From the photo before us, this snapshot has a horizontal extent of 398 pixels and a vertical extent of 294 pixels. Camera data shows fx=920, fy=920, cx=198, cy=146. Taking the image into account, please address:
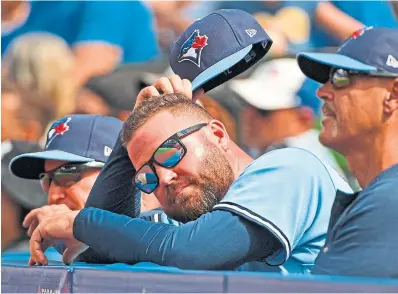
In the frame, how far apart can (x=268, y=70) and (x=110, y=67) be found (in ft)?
3.77

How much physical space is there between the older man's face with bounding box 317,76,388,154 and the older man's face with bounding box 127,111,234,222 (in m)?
0.36

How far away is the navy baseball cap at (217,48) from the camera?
335 cm

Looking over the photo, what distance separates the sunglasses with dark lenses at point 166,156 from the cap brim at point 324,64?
0.48 m

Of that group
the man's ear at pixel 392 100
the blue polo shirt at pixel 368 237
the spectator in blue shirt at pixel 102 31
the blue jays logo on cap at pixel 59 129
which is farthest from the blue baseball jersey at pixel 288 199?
the spectator in blue shirt at pixel 102 31

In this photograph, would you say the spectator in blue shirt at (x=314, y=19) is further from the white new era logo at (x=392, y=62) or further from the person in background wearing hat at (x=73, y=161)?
the white new era logo at (x=392, y=62)

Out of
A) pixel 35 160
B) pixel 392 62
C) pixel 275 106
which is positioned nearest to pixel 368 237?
pixel 392 62

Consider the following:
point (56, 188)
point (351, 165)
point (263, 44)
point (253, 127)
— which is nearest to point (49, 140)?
point (56, 188)

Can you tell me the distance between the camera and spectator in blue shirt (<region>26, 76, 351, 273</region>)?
2521mm

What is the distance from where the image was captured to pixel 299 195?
8.37ft

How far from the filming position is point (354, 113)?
2795mm

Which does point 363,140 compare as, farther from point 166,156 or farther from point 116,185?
point 116,185

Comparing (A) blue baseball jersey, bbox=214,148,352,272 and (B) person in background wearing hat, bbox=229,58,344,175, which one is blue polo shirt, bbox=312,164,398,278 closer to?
(A) blue baseball jersey, bbox=214,148,352,272

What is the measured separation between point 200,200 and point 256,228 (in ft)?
1.45

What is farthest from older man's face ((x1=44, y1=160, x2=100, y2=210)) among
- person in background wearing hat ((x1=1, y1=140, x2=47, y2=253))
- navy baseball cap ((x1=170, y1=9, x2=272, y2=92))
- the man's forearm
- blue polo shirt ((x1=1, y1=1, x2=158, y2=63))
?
blue polo shirt ((x1=1, y1=1, x2=158, y2=63))
